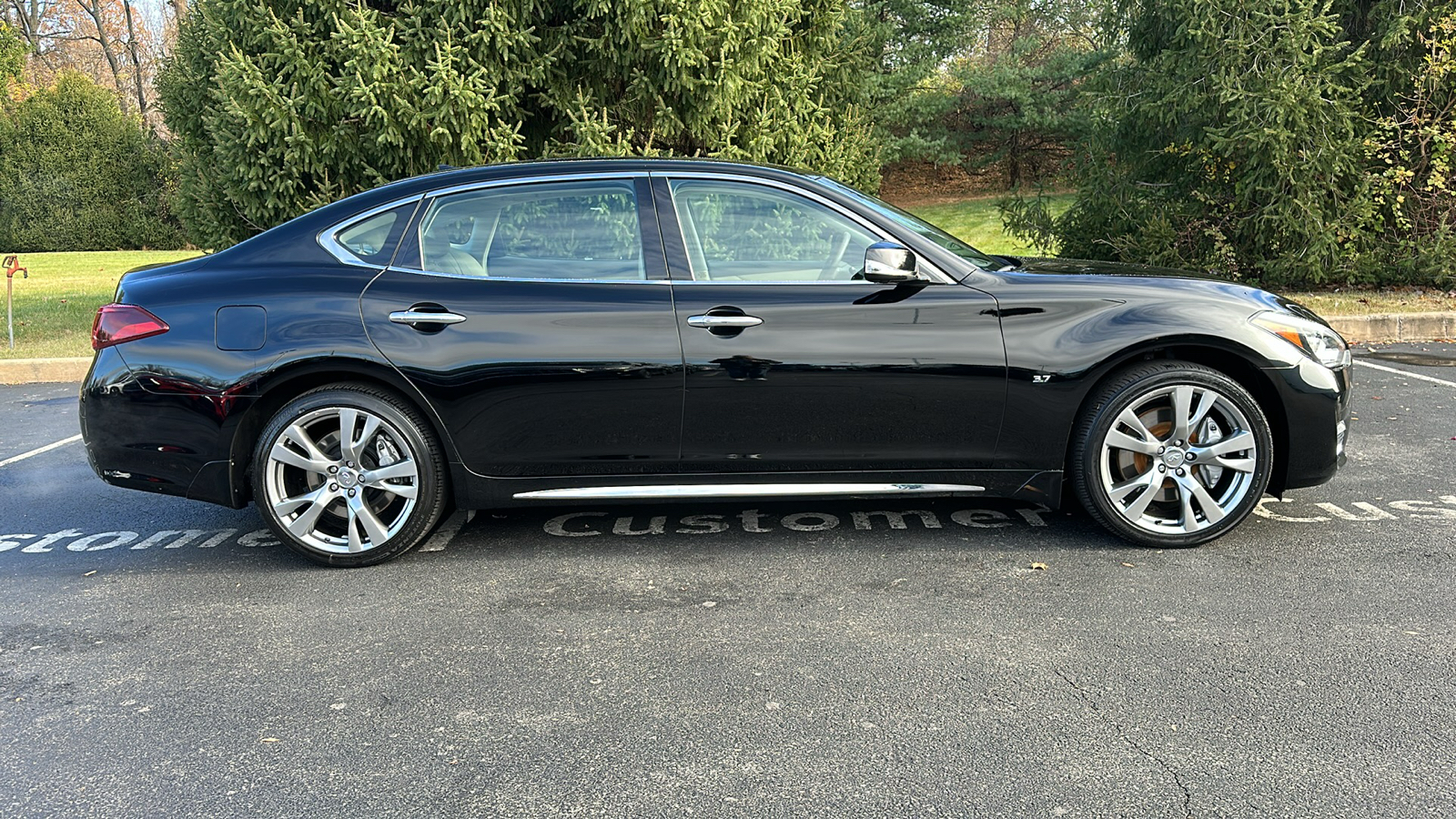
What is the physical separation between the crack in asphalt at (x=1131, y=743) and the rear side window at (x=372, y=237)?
3000 mm

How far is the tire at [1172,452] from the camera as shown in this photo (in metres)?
4.39

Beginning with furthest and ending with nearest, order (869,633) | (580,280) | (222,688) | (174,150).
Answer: (174,150)
(580,280)
(869,633)
(222,688)

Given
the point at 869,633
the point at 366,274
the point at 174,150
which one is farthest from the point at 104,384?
the point at 174,150

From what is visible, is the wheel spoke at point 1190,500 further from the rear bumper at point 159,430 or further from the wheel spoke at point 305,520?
the rear bumper at point 159,430

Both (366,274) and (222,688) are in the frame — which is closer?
(222,688)

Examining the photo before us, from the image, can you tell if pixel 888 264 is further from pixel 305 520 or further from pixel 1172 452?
pixel 305 520

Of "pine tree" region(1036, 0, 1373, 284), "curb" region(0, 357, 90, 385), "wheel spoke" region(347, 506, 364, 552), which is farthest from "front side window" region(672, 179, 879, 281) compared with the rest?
"pine tree" region(1036, 0, 1373, 284)

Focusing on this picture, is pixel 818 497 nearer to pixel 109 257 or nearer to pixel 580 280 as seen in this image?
pixel 580 280

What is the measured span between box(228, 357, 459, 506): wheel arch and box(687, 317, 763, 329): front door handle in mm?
1089

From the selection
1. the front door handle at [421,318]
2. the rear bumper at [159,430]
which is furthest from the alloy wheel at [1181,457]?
the rear bumper at [159,430]

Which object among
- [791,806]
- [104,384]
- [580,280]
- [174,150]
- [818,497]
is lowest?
[791,806]

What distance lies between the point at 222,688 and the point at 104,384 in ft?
5.64

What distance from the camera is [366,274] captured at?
4441 mm

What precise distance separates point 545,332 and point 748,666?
163 centimetres
